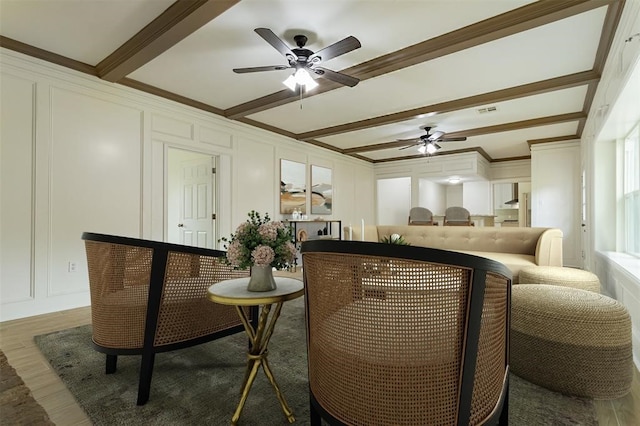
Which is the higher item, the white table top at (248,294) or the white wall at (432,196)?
the white wall at (432,196)

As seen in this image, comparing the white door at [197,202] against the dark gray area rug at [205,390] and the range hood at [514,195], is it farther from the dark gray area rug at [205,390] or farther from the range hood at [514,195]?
the range hood at [514,195]

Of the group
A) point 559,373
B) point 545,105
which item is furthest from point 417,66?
point 559,373

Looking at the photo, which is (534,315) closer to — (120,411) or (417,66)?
(120,411)

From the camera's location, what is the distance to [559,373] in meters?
1.74

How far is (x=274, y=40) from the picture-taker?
249cm

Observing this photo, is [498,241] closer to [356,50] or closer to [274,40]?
[356,50]

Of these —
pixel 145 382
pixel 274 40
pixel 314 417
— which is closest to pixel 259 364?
pixel 314 417

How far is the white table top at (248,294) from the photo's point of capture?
1.47m

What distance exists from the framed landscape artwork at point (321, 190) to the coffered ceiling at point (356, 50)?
196 centimetres

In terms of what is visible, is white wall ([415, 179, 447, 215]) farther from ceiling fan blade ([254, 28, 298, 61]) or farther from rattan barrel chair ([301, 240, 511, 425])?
rattan barrel chair ([301, 240, 511, 425])

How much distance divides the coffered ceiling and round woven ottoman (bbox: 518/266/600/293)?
2.06m

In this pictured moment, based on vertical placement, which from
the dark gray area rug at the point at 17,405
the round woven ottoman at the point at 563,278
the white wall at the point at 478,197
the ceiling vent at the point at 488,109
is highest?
the ceiling vent at the point at 488,109

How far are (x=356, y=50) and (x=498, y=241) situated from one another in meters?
2.96

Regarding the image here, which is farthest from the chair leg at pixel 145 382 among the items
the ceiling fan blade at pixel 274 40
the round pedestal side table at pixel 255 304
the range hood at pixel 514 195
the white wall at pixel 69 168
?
the range hood at pixel 514 195
